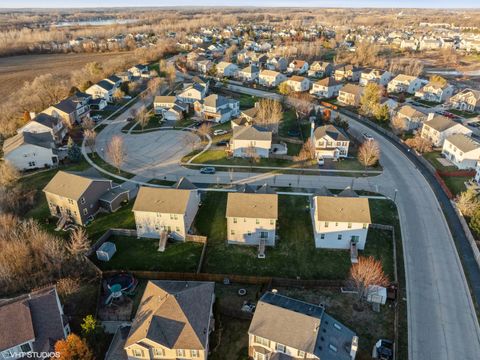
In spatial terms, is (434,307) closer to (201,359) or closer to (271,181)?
(201,359)

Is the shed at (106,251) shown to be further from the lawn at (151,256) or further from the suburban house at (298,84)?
the suburban house at (298,84)

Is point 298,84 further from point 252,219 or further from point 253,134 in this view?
point 252,219

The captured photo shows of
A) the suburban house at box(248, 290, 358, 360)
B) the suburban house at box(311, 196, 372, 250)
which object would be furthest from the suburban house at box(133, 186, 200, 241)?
the suburban house at box(248, 290, 358, 360)

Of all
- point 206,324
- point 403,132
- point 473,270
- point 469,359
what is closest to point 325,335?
point 206,324

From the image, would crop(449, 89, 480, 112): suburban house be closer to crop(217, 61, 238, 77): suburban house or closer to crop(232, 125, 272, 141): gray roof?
crop(232, 125, 272, 141): gray roof

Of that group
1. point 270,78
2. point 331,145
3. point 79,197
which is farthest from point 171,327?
point 270,78
